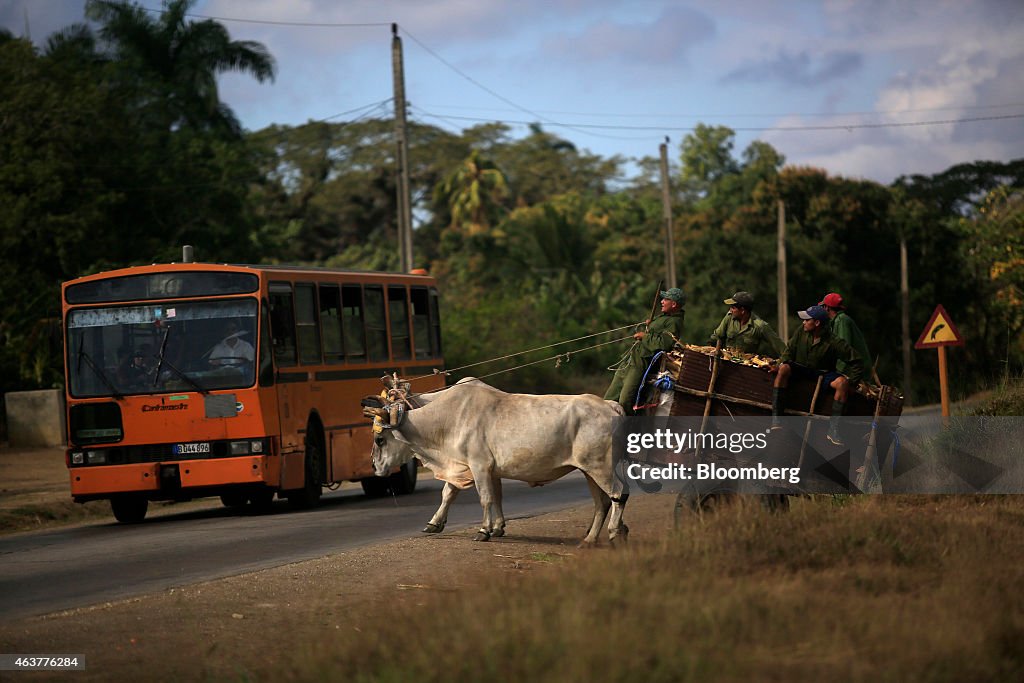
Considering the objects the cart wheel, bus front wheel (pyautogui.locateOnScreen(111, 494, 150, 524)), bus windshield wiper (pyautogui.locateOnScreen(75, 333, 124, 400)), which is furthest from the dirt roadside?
bus front wheel (pyautogui.locateOnScreen(111, 494, 150, 524))

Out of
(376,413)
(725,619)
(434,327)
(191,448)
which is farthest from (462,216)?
(725,619)

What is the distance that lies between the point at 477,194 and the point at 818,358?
175ft

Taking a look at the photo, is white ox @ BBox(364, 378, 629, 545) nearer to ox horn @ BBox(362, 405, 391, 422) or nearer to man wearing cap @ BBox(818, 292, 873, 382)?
ox horn @ BBox(362, 405, 391, 422)

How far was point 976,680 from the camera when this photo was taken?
6523mm

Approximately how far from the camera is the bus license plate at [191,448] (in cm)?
1755

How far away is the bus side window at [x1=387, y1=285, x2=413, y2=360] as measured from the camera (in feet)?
70.5

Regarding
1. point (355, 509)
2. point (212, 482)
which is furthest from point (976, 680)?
point (355, 509)

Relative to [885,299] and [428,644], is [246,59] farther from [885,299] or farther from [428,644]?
[428,644]

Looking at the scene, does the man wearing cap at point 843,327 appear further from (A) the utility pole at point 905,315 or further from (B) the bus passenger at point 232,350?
(A) the utility pole at point 905,315

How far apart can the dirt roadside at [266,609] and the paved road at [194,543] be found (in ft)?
2.40

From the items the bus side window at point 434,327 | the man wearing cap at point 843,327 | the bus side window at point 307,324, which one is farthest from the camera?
the bus side window at point 434,327

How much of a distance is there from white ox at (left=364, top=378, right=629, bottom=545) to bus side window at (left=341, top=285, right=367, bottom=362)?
5.63 meters

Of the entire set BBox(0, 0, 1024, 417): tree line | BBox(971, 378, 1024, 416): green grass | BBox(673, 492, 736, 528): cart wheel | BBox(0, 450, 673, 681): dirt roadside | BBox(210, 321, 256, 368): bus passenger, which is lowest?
BBox(0, 450, 673, 681): dirt roadside

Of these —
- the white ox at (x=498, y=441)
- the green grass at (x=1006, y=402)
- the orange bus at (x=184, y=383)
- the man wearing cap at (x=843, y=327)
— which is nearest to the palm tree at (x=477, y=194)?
the orange bus at (x=184, y=383)
